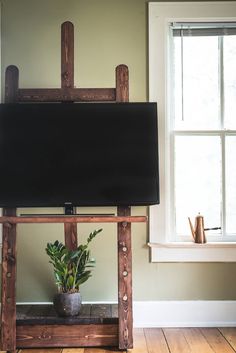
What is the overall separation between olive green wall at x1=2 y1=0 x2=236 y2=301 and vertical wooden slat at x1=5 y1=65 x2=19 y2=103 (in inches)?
16.8

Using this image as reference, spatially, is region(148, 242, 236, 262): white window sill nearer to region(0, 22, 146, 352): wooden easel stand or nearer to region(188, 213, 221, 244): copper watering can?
region(188, 213, 221, 244): copper watering can

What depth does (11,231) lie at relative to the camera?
2842 mm

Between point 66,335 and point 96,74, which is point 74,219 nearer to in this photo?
point 66,335

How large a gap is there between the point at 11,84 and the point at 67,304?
1533 millimetres

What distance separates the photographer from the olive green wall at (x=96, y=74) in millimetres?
3281

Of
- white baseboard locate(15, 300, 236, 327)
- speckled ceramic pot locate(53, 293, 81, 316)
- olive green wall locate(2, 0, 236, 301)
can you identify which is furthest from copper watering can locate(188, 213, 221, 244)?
speckled ceramic pot locate(53, 293, 81, 316)

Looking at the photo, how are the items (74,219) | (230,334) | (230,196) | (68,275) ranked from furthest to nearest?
(230,196)
(230,334)
(68,275)
(74,219)

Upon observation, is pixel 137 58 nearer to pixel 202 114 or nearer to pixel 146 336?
pixel 202 114

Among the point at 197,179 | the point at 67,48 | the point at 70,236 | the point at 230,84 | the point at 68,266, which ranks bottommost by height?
the point at 68,266

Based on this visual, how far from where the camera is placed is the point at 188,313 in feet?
10.8

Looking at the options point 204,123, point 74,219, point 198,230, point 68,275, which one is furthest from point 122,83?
point 68,275

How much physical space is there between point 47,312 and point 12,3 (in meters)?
2.35

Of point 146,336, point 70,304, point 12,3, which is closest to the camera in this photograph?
point 70,304

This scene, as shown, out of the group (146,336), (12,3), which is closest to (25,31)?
(12,3)
